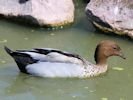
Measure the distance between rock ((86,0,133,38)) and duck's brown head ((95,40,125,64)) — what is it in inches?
54.2

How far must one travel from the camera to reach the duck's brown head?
358 inches

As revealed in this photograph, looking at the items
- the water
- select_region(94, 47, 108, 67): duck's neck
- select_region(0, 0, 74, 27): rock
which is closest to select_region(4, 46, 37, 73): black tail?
the water

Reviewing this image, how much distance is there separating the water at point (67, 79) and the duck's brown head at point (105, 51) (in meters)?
0.24

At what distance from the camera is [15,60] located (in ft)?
28.9

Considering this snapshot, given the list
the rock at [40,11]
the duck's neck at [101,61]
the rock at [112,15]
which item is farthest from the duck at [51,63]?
the rock at [40,11]

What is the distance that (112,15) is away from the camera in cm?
1066

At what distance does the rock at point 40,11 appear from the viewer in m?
10.8

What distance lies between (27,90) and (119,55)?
181 centimetres

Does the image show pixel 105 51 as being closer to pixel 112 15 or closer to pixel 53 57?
pixel 53 57

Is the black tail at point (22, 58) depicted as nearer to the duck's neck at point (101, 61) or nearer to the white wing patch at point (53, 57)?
the white wing patch at point (53, 57)

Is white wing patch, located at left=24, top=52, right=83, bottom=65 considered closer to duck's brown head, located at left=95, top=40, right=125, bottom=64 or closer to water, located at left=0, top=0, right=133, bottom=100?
water, located at left=0, top=0, right=133, bottom=100

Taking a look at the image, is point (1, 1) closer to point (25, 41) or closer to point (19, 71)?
point (25, 41)

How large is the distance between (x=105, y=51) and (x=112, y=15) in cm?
171

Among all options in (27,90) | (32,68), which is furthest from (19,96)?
(32,68)
